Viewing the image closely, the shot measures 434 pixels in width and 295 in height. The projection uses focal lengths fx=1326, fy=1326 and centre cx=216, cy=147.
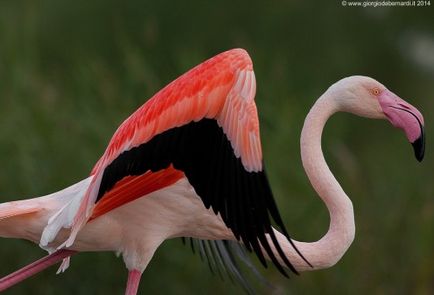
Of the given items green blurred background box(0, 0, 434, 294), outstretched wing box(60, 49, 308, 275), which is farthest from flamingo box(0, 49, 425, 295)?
green blurred background box(0, 0, 434, 294)

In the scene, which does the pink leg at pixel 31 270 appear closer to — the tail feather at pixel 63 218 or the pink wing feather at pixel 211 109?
the tail feather at pixel 63 218

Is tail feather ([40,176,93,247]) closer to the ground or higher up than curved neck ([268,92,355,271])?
higher up

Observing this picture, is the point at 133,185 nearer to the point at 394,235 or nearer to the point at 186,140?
the point at 186,140

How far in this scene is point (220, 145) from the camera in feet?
16.2

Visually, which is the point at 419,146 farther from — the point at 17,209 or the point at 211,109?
the point at 17,209

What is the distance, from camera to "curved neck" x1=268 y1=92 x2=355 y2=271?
555 cm

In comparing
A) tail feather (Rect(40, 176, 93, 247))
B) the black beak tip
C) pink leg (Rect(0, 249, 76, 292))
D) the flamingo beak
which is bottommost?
pink leg (Rect(0, 249, 76, 292))

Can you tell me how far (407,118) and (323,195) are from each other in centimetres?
48

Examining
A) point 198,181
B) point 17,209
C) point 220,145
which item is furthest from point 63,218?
point 220,145

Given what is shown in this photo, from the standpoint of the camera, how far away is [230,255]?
20.9 feet

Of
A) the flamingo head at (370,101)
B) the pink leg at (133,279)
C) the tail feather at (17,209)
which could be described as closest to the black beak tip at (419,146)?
the flamingo head at (370,101)

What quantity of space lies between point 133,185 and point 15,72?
12.2 feet

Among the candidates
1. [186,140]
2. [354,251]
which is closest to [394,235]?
[354,251]

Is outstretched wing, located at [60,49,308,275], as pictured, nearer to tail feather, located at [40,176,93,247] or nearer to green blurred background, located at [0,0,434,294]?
tail feather, located at [40,176,93,247]
